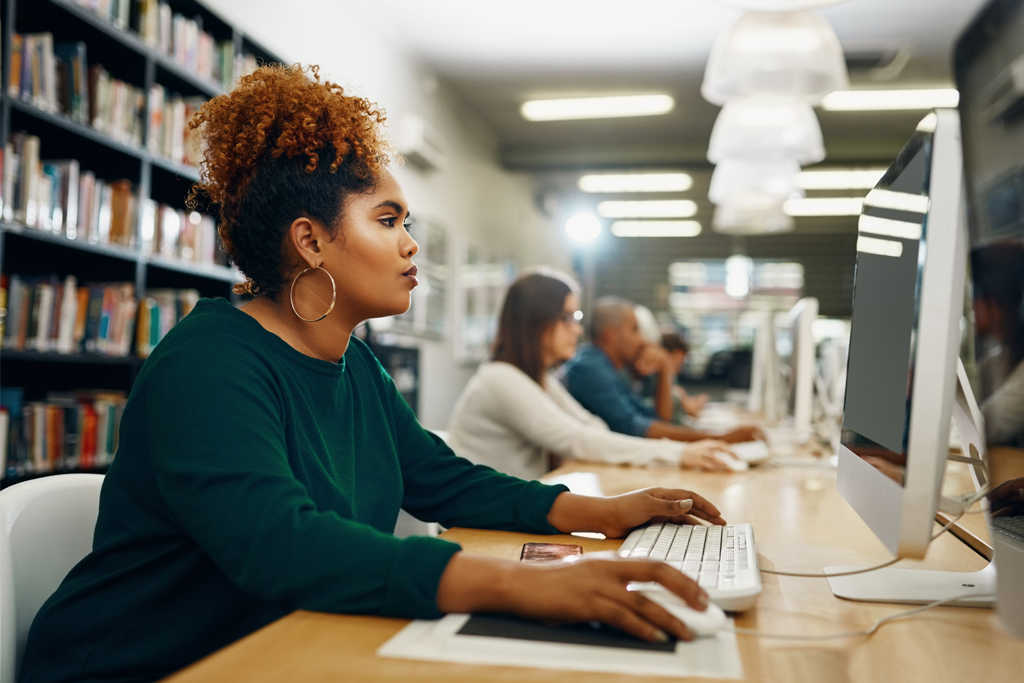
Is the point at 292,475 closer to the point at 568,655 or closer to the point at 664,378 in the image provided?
the point at 568,655

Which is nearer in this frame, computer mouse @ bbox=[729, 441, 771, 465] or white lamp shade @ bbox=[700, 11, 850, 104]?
computer mouse @ bbox=[729, 441, 771, 465]

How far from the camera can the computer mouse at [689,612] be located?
0.66 m

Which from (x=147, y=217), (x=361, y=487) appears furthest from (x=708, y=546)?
(x=147, y=217)

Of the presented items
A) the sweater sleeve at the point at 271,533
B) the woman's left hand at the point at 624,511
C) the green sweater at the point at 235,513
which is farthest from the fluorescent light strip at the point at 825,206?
the sweater sleeve at the point at 271,533

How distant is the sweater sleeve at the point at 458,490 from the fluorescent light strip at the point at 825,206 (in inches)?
340

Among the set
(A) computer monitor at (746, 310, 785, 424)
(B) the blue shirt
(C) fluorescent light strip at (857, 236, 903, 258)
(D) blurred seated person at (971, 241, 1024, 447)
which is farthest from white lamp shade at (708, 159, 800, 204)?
(D) blurred seated person at (971, 241, 1024, 447)

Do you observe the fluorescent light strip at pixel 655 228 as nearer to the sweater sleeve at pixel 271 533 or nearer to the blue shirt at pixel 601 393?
the blue shirt at pixel 601 393

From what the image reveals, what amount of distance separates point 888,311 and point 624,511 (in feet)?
1.45

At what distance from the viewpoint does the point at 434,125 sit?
5824mm

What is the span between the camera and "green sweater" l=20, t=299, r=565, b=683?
70 cm

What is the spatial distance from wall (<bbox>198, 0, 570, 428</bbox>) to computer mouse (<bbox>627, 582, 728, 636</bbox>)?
2.72m

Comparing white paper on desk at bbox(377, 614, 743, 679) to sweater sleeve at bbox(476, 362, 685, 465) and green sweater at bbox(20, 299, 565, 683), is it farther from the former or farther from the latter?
sweater sleeve at bbox(476, 362, 685, 465)

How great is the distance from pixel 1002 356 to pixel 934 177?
0.18 metres

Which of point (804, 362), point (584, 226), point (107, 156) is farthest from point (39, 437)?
point (584, 226)
